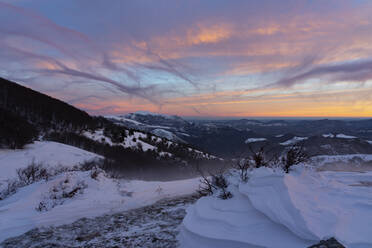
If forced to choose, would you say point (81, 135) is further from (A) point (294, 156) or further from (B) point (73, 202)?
(A) point (294, 156)

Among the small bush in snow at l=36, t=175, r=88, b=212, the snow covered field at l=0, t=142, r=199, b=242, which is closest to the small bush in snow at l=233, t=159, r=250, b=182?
the snow covered field at l=0, t=142, r=199, b=242

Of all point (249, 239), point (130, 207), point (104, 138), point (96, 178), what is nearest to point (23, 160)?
point (96, 178)

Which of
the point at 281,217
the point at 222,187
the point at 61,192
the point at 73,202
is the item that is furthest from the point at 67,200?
the point at 281,217

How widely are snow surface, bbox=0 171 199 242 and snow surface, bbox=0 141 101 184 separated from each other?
6.37 metres

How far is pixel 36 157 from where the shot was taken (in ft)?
57.9

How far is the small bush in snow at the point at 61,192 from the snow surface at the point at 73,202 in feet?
0.47

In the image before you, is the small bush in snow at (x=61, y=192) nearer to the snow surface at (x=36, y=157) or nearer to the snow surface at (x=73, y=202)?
the snow surface at (x=73, y=202)

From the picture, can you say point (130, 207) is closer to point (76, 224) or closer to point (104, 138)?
point (76, 224)

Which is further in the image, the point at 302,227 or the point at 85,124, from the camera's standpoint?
the point at 85,124

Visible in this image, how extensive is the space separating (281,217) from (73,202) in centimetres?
767

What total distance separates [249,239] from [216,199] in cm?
212

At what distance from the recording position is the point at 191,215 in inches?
199

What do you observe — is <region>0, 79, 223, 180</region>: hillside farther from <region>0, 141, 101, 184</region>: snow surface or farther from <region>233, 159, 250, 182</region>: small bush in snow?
<region>233, 159, 250, 182</region>: small bush in snow

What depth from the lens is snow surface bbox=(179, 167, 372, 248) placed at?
3.09m
